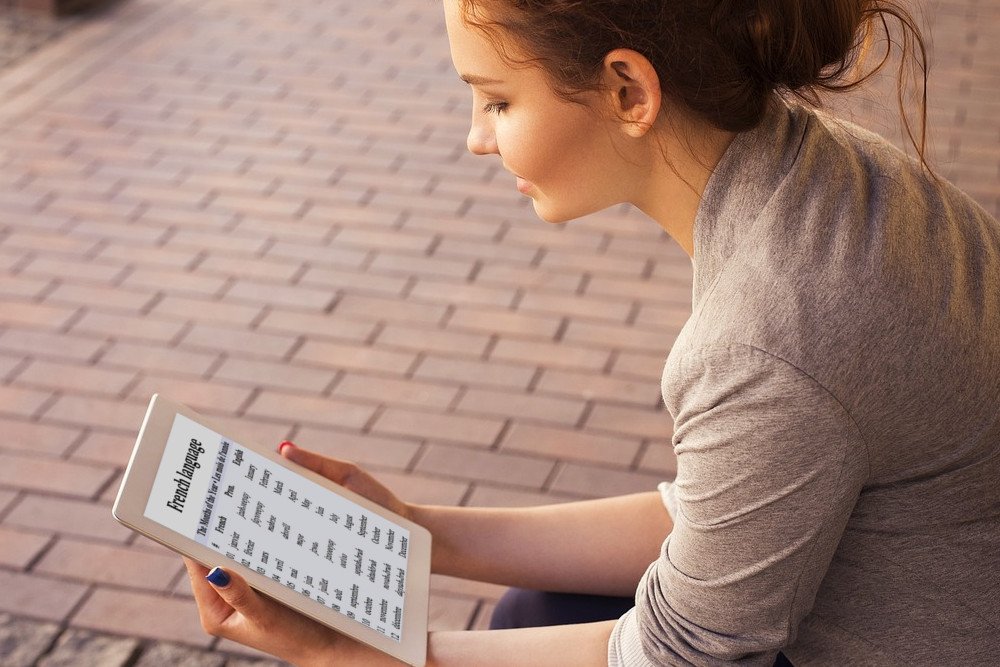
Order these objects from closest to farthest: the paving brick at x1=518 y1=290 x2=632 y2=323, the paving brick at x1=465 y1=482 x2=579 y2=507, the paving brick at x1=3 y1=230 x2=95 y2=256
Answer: the paving brick at x1=465 y1=482 x2=579 y2=507, the paving brick at x1=518 y1=290 x2=632 y2=323, the paving brick at x1=3 y1=230 x2=95 y2=256

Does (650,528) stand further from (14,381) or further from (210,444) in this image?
(14,381)

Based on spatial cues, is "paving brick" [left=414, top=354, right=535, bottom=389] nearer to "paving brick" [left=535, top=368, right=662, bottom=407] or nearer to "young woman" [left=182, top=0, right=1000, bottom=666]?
"paving brick" [left=535, top=368, right=662, bottom=407]

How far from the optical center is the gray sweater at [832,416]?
116cm

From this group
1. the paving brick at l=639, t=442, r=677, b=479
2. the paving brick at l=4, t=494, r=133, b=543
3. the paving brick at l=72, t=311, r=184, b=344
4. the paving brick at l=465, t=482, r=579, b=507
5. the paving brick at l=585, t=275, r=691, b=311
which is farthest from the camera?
the paving brick at l=585, t=275, r=691, b=311

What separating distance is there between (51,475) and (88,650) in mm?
578

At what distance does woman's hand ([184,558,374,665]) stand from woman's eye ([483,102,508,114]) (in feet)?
1.68

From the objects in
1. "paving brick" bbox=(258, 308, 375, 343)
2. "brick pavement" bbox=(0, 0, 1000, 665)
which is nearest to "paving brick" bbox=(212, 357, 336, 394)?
"brick pavement" bbox=(0, 0, 1000, 665)

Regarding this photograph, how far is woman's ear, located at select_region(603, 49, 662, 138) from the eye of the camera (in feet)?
3.91

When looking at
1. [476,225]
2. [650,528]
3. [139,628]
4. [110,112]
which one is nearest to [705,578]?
[650,528]

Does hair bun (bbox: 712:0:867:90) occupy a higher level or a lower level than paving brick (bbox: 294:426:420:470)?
higher

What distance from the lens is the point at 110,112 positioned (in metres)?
4.73

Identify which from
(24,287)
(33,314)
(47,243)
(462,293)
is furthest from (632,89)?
(47,243)

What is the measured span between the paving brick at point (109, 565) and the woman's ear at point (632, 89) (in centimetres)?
160

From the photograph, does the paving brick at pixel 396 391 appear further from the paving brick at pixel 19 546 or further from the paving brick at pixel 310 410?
the paving brick at pixel 19 546
